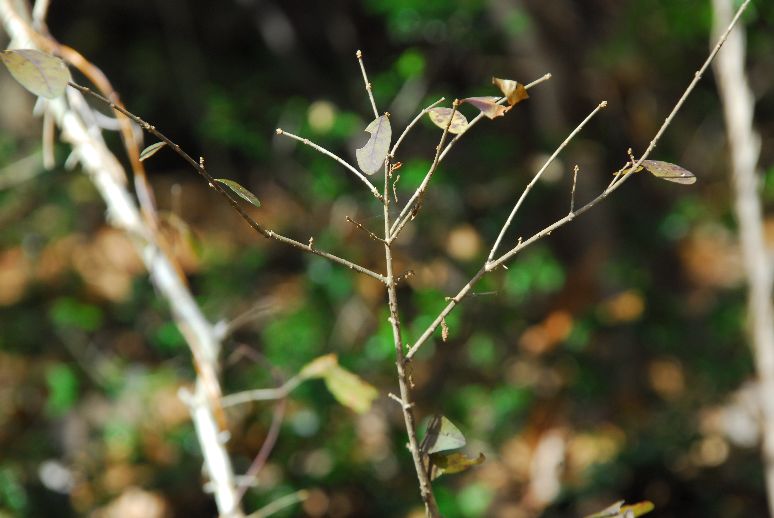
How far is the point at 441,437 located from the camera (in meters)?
1.02

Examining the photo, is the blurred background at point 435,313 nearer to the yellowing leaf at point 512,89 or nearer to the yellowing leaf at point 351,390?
the yellowing leaf at point 351,390

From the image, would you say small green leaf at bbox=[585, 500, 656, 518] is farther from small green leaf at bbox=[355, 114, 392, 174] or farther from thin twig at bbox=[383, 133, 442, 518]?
small green leaf at bbox=[355, 114, 392, 174]

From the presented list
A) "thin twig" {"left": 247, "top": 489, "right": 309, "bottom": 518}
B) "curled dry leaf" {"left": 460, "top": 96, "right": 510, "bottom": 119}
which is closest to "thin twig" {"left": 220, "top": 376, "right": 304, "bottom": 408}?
"thin twig" {"left": 247, "top": 489, "right": 309, "bottom": 518}

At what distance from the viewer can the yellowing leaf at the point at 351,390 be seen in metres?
1.50

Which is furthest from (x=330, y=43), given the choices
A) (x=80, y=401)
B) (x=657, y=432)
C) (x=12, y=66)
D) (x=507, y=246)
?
(x=12, y=66)

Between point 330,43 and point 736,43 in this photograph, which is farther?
point 330,43

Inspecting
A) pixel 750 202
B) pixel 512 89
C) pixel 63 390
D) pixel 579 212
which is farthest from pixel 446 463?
pixel 63 390

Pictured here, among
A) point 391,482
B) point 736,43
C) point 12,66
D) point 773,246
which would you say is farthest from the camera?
point 773,246

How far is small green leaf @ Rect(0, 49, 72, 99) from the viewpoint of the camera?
2.99 feet

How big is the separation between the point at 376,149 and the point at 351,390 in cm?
71

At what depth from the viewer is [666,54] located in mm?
3783

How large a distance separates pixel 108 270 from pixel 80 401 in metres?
1.38

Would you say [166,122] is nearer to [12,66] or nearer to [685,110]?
[685,110]

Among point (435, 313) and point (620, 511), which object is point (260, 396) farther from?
point (435, 313)
